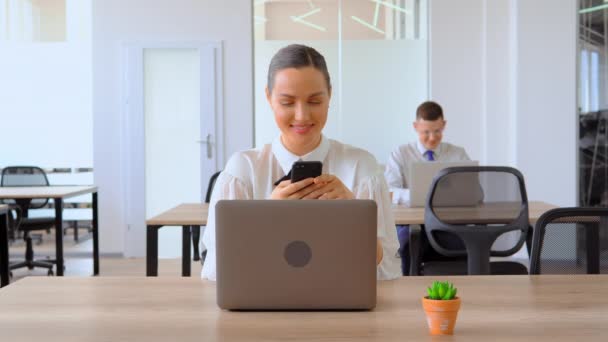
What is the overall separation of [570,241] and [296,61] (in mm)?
978

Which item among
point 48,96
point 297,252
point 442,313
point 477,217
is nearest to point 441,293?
point 442,313

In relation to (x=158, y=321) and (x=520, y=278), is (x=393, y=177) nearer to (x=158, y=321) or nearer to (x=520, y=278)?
(x=520, y=278)

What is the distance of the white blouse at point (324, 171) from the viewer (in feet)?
7.80

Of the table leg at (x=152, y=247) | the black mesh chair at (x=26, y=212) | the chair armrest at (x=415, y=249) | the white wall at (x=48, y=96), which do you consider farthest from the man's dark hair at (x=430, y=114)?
the white wall at (x=48, y=96)

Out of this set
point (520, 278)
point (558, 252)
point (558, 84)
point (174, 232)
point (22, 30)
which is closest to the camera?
point (520, 278)

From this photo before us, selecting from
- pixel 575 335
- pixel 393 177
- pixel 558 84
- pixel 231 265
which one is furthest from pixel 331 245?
pixel 558 84

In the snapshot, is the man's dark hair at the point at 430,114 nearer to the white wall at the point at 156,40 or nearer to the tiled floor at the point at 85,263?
the tiled floor at the point at 85,263

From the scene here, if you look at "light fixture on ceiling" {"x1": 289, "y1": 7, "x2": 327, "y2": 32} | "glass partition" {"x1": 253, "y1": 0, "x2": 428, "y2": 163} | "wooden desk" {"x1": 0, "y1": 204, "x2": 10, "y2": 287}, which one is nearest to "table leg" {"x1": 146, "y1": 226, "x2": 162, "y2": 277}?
"wooden desk" {"x1": 0, "y1": 204, "x2": 10, "y2": 287}

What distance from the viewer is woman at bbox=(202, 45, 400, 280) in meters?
2.15

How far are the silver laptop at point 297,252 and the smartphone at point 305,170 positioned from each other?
0.33 meters

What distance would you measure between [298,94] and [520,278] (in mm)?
794

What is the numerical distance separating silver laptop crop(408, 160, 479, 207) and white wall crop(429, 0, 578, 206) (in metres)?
3.37

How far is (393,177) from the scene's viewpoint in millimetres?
5289

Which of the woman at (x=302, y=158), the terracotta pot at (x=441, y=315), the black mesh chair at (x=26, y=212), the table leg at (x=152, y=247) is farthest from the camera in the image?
the black mesh chair at (x=26, y=212)
